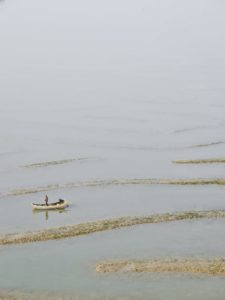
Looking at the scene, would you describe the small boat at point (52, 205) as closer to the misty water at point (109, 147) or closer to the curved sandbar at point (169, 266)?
the misty water at point (109, 147)

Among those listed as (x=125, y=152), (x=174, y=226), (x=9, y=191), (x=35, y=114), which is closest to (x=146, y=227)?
(x=174, y=226)

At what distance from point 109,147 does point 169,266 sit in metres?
34.6

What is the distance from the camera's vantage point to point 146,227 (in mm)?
49156

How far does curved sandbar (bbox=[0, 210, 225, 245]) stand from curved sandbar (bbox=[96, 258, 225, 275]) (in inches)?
258

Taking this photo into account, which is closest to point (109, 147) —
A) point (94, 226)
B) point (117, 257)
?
point (94, 226)

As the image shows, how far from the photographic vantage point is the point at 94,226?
162 ft

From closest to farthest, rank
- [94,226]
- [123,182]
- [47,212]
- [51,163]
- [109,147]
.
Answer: [94,226] < [47,212] < [123,182] < [51,163] < [109,147]

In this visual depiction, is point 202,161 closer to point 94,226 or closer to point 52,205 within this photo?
point 52,205

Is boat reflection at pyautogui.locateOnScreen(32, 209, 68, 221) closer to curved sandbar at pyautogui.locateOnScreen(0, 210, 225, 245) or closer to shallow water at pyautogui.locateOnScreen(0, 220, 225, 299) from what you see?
curved sandbar at pyautogui.locateOnScreen(0, 210, 225, 245)

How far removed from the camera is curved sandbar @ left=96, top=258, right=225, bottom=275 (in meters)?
41.1

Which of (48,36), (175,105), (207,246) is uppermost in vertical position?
(48,36)

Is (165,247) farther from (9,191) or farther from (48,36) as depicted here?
(48,36)

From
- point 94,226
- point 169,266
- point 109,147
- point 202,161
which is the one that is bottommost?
point 169,266

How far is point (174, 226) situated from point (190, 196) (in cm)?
785
